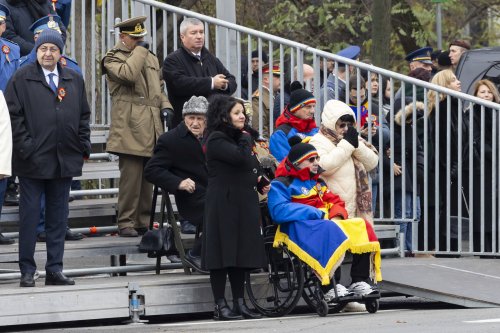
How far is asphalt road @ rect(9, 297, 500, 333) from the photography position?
11836 mm

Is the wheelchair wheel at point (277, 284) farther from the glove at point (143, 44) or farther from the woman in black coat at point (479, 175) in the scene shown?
the woman in black coat at point (479, 175)

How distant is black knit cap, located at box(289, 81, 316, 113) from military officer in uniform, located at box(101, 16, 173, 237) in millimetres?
1323

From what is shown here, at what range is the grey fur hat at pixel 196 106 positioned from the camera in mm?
14125

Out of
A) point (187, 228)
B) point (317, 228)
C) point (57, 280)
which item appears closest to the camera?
point (57, 280)

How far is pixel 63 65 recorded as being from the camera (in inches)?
543

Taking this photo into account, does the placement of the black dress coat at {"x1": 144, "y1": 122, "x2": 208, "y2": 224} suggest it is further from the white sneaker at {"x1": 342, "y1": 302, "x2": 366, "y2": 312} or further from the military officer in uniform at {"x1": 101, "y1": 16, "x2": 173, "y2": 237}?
the white sneaker at {"x1": 342, "y1": 302, "x2": 366, "y2": 312}

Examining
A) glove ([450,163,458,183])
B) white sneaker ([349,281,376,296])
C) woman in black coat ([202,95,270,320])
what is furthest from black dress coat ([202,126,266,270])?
glove ([450,163,458,183])

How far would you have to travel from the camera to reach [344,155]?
14.2 metres

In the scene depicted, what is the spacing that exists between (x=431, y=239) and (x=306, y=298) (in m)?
2.58

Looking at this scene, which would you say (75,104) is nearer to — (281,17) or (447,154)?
(447,154)

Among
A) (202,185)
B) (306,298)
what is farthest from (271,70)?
(306,298)

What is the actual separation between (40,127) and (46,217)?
2.51ft

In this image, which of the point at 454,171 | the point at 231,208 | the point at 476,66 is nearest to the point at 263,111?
the point at 454,171

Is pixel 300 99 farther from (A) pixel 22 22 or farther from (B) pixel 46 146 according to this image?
(A) pixel 22 22
